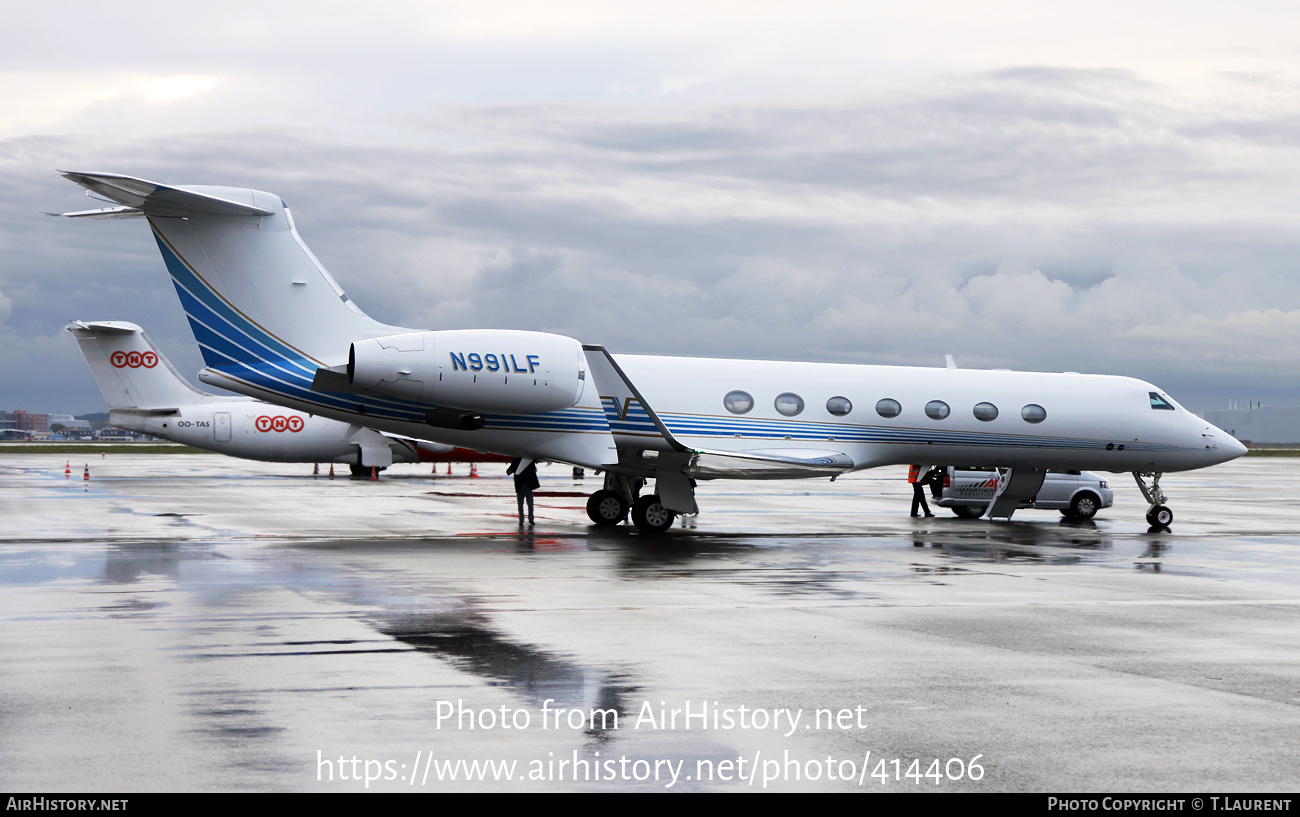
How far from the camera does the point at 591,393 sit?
67.7ft

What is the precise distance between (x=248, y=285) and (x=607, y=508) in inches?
304

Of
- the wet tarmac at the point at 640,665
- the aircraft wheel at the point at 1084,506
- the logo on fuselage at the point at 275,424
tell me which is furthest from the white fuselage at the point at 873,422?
the logo on fuselage at the point at 275,424

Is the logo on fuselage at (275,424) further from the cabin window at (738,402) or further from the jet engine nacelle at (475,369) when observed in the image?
the cabin window at (738,402)

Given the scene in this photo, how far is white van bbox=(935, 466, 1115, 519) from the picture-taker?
25875 mm

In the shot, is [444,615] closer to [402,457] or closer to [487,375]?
[487,375]

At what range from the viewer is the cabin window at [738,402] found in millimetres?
21453

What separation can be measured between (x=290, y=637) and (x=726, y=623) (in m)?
3.81

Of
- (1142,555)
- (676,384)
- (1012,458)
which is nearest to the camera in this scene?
(1142,555)

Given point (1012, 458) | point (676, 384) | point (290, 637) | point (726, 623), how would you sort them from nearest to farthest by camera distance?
point (290, 637) → point (726, 623) → point (676, 384) → point (1012, 458)

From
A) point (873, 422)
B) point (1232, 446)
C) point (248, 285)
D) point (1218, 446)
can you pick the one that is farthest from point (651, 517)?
point (1232, 446)

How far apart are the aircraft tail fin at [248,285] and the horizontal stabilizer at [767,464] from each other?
6.51m

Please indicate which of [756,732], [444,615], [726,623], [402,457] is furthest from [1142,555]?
[402,457]

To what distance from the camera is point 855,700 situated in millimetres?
7316

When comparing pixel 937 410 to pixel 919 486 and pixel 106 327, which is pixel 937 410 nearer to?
pixel 919 486
